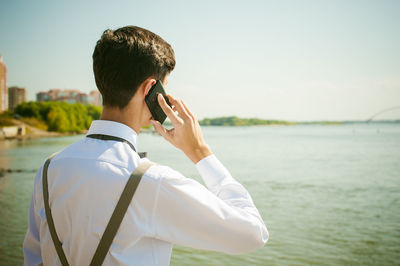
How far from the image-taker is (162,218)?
128 centimetres

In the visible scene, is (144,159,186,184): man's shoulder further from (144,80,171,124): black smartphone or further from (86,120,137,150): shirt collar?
(144,80,171,124): black smartphone

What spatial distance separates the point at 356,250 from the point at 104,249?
30.9 feet

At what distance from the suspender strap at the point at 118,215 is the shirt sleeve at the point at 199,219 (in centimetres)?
10

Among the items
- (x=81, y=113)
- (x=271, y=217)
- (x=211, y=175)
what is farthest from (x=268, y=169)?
(x=81, y=113)

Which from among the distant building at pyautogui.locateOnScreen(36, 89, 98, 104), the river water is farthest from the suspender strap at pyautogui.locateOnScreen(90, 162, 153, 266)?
the distant building at pyautogui.locateOnScreen(36, 89, 98, 104)

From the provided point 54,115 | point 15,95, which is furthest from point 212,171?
point 15,95

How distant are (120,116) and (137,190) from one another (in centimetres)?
43

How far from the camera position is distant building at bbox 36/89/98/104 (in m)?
174

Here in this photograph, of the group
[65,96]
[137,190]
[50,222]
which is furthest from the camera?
[65,96]

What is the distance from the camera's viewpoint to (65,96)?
178000 millimetres

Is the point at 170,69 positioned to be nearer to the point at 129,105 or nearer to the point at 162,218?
the point at 129,105

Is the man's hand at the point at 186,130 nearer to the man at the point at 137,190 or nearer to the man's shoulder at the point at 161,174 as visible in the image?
the man at the point at 137,190

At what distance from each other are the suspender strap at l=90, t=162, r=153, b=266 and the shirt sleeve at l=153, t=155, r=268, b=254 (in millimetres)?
101

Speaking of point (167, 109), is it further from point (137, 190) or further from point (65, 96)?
point (65, 96)
